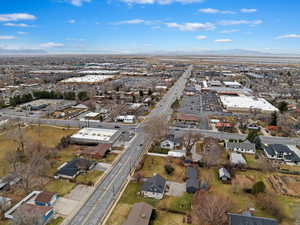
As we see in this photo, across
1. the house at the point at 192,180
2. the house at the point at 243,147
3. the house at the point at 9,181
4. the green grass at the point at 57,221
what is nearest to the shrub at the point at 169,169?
the house at the point at 192,180

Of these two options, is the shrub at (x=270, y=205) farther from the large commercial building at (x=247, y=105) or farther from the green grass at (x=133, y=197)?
the large commercial building at (x=247, y=105)

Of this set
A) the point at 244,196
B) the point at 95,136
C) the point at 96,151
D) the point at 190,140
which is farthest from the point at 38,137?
the point at 244,196

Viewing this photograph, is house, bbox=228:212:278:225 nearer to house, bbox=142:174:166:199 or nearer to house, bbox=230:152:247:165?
house, bbox=142:174:166:199

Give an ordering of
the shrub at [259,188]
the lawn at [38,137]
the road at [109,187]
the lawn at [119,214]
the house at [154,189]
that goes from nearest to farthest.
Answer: the lawn at [119,214] → the road at [109,187] → the shrub at [259,188] → the house at [154,189] → the lawn at [38,137]

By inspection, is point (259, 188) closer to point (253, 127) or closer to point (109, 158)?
point (109, 158)

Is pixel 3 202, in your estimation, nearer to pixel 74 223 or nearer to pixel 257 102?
pixel 74 223

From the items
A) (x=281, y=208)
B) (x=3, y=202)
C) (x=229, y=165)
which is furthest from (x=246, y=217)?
(x=3, y=202)
